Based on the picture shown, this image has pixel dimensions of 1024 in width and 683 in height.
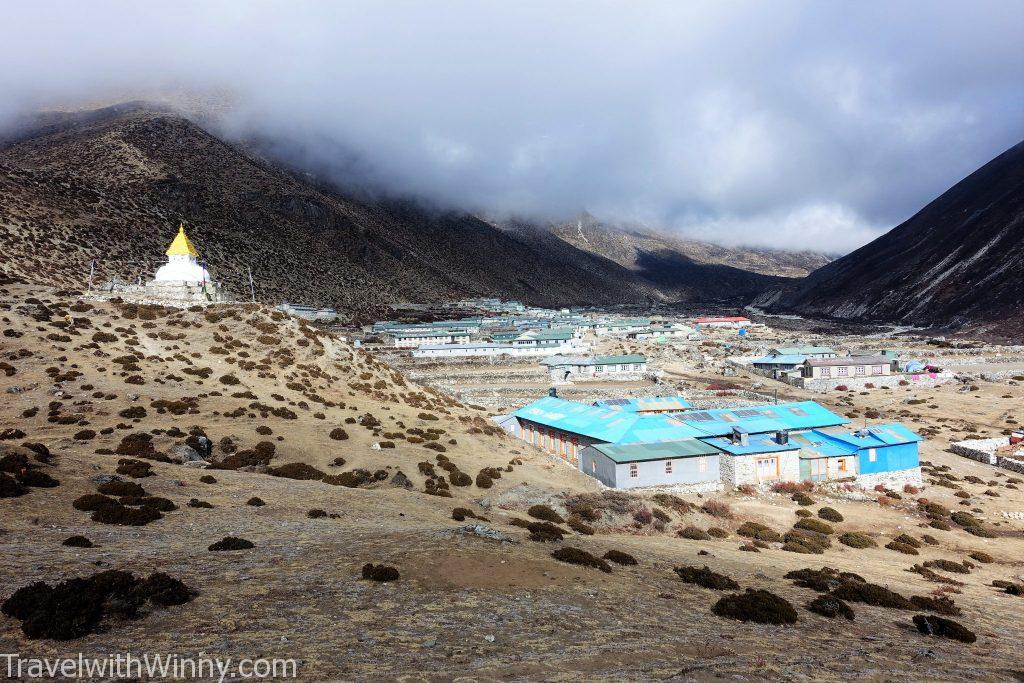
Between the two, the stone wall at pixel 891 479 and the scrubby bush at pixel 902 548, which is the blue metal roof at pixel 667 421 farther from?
the scrubby bush at pixel 902 548

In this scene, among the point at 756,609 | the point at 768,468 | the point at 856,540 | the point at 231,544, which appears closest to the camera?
the point at 231,544

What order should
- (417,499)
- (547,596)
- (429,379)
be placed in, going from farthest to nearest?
1. (429,379)
2. (417,499)
3. (547,596)

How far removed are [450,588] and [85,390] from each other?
29.6m

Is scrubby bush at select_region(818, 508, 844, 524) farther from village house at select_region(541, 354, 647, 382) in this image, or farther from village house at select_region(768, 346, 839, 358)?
village house at select_region(768, 346, 839, 358)

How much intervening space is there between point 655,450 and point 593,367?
1762 inches

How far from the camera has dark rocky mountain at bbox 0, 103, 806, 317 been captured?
3179 inches

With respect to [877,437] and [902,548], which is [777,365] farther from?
[902,548]

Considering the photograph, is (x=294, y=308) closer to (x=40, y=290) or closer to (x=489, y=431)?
(x=40, y=290)

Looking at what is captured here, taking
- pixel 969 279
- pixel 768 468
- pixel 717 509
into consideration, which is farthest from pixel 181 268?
pixel 969 279

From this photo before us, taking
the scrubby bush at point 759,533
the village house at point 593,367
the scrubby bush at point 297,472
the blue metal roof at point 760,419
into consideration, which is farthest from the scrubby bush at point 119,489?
the village house at point 593,367

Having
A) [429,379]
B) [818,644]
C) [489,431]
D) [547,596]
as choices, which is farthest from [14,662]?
[429,379]

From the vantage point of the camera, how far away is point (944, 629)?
48.7 feet

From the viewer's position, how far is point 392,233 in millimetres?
196500

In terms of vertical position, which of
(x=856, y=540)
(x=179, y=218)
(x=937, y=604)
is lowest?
(x=856, y=540)
